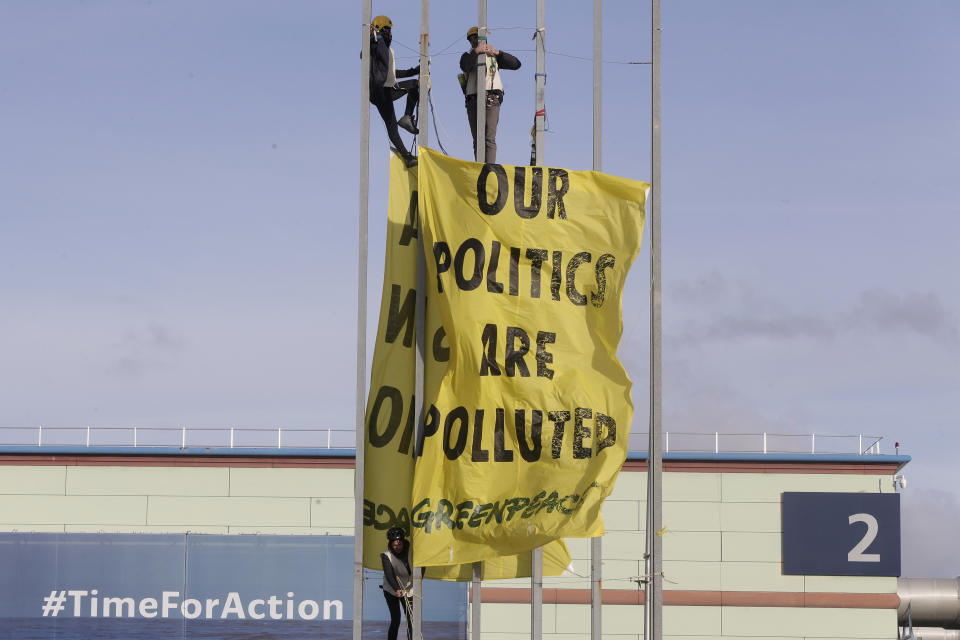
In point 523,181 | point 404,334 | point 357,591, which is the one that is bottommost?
point 357,591

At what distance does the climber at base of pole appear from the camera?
1811 cm

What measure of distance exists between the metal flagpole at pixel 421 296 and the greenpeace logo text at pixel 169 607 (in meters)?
15.4

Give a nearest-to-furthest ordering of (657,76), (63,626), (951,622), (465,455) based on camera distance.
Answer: (465,455), (657,76), (63,626), (951,622)

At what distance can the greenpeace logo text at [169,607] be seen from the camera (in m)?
32.2

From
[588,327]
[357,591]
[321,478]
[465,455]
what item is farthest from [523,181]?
[321,478]

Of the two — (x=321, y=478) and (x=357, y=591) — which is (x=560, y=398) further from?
(x=321, y=478)

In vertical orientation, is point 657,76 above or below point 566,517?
above

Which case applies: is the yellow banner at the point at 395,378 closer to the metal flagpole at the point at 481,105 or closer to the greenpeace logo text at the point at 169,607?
the metal flagpole at the point at 481,105

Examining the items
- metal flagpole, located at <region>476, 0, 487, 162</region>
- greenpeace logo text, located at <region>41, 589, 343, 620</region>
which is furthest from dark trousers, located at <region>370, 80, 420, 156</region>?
greenpeace logo text, located at <region>41, 589, 343, 620</region>

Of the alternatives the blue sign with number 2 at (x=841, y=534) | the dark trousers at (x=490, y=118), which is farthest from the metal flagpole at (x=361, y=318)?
the blue sign with number 2 at (x=841, y=534)

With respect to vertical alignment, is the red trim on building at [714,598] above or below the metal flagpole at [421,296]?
below

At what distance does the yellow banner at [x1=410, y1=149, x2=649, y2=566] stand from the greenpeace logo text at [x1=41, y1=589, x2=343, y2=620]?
1623 centimetres

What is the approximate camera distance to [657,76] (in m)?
18.9

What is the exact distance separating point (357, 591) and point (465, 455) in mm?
2345
